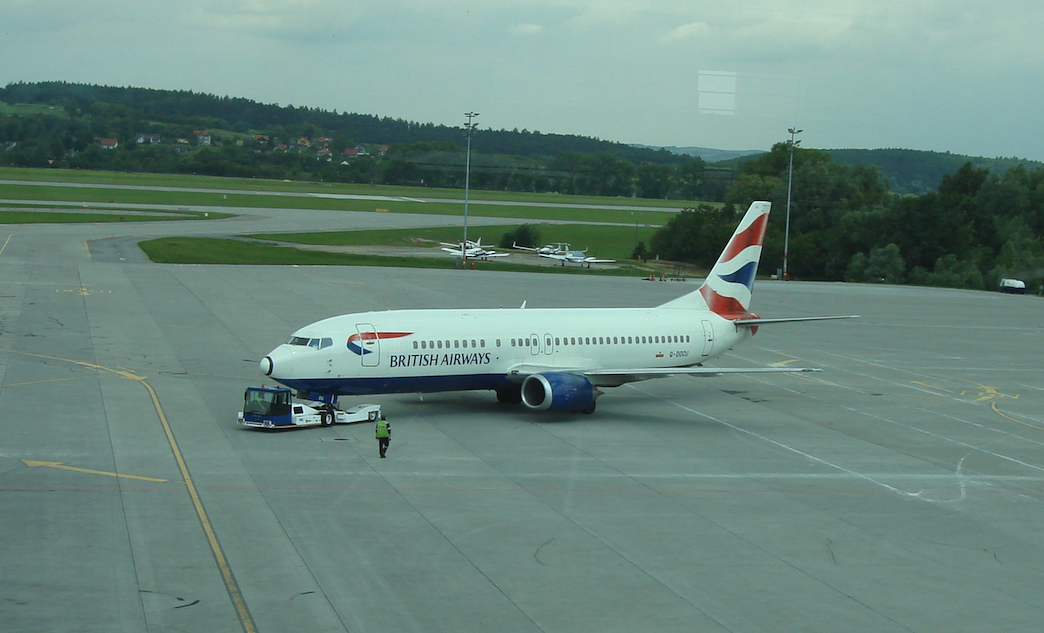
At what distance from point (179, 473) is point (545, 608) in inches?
497

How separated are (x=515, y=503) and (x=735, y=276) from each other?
21.4 m

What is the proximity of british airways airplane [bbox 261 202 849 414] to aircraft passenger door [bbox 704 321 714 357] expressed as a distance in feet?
0.17

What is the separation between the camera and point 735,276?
142 feet

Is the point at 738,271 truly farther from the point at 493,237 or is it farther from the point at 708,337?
the point at 493,237

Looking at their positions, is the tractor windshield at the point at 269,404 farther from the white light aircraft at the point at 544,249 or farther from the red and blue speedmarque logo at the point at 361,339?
the white light aircraft at the point at 544,249

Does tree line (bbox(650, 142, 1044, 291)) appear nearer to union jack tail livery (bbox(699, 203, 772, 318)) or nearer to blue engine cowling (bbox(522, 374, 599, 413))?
union jack tail livery (bbox(699, 203, 772, 318))

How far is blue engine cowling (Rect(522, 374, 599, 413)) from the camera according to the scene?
113 feet

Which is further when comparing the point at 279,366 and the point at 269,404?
the point at 279,366

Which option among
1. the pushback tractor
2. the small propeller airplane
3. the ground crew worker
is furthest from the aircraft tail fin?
the small propeller airplane

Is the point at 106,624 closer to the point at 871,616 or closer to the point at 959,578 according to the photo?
the point at 871,616

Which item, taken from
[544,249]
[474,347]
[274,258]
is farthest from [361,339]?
[544,249]

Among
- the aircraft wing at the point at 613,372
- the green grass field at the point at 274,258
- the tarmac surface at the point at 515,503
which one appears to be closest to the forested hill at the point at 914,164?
the green grass field at the point at 274,258

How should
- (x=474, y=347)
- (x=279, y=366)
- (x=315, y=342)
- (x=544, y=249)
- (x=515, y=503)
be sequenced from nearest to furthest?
1. (x=515, y=503)
2. (x=279, y=366)
3. (x=315, y=342)
4. (x=474, y=347)
5. (x=544, y=249)

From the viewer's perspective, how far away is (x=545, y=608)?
18.2 metres
